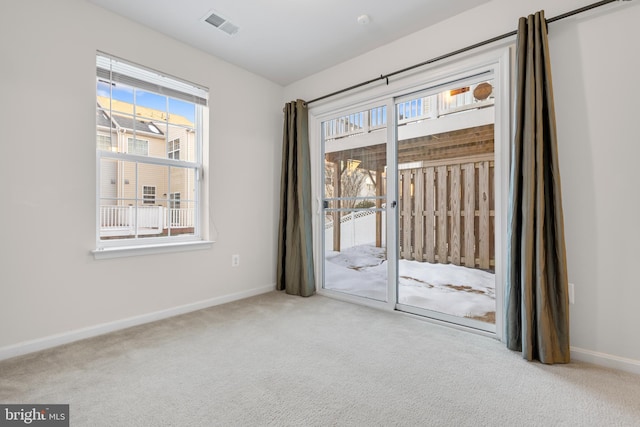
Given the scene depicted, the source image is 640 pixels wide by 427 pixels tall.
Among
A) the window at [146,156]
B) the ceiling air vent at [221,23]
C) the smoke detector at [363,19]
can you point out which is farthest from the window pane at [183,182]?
the smoke detector at [363,19]

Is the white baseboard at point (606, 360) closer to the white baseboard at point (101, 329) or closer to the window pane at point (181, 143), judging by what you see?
the white baseboard at point (101, 329)

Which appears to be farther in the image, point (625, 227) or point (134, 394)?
point (625, 227)

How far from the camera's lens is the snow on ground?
2.48 m

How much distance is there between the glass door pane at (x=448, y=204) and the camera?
2395 mm

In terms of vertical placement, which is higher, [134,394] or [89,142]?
[89,142]

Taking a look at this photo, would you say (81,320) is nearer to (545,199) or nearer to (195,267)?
(195,267)

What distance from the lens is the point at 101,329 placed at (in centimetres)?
224

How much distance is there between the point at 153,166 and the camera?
2674 millimetres

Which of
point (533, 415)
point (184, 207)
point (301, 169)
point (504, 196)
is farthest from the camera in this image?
point (301, 169)

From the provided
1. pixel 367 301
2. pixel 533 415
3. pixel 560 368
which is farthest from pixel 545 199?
pixel 367 301

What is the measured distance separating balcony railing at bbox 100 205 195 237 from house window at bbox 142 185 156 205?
5 cm

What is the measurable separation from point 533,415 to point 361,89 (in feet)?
8.89

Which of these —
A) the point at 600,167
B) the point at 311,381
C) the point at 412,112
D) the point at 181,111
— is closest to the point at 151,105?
the point at 181,111

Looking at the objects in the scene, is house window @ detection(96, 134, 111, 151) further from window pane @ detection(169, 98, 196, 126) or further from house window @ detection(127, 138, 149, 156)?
window pane @ detection(169, 98, 196, 126)
